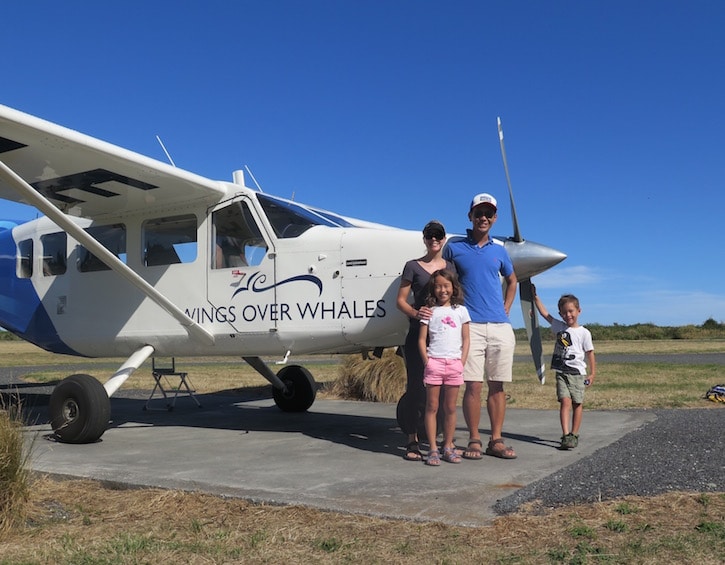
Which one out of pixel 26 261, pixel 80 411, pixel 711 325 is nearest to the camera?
pixel 80 411

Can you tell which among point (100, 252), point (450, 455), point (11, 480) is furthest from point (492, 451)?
point (100, 252)

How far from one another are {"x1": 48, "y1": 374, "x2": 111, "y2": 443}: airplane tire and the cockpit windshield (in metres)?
2.52

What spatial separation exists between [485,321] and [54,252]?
19.2ft

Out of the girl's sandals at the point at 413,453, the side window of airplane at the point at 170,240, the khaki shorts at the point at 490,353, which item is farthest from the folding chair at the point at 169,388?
the khaki shorts at the point at 490,353

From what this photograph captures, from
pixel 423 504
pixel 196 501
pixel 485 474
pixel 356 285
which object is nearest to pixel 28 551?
pixel 196 501

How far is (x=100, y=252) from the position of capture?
6953 millimetres

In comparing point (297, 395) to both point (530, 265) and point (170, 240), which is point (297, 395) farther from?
point (530, 265)

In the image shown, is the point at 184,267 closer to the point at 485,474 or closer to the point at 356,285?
the point at 356,285

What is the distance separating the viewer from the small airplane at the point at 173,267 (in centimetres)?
634

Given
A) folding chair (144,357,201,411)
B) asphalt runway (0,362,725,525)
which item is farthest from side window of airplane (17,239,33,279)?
asphalt runway (0,362,725,525)

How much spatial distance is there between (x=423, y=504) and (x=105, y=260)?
4.60 m

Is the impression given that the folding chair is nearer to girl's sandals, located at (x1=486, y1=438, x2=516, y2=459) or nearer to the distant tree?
girl's sandals, located at (x1=486, y1=438, x2=516, y2=459)

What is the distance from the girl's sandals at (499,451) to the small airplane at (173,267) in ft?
3.37

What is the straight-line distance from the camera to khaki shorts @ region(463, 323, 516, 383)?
5.61m
